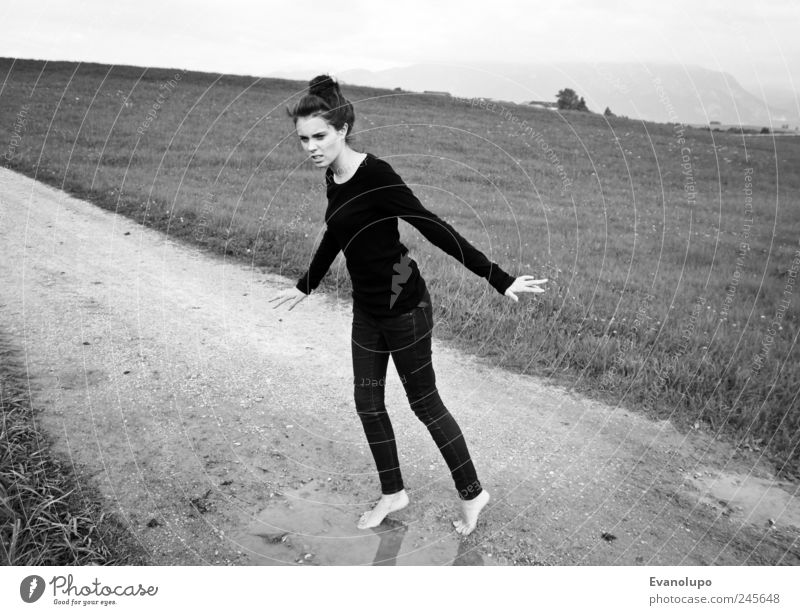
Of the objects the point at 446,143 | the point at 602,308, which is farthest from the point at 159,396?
the point at 446,143

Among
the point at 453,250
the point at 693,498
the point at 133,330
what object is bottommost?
the point at 693,498

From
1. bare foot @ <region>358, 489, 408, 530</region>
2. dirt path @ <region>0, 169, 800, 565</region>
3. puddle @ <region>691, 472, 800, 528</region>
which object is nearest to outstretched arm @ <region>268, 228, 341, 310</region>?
dirt path @ <region>0, 169, 800, 565</region>

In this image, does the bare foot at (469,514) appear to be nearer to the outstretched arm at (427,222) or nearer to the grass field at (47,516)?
the outstretched arm at (427,222)

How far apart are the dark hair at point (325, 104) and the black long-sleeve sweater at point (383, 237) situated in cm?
26

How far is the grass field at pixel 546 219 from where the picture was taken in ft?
19.2

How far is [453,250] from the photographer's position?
10.7 ft

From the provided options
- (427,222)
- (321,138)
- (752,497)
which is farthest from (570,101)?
(321,138)

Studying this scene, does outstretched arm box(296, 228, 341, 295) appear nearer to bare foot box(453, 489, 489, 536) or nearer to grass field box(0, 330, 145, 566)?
bare foot box(453, 489, 489, 536)

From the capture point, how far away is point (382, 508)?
3.75 metres

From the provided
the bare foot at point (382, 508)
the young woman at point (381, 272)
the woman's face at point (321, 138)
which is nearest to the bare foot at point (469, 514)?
the young woman at point (381, 272)

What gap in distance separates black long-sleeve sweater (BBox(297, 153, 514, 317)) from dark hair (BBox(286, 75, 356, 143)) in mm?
261

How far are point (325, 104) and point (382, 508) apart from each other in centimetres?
252
